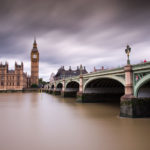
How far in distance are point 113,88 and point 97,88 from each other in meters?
3.30

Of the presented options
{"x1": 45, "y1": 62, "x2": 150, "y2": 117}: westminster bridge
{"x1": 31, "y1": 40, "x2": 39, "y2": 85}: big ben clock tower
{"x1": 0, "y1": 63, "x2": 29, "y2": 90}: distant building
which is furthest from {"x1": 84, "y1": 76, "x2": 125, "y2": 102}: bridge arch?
{"x1": 31, "y1": 40, "x2": 39, "y2": 85}: big ben clock tower

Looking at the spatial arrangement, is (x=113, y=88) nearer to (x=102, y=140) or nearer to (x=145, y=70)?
(x=145, y=70)

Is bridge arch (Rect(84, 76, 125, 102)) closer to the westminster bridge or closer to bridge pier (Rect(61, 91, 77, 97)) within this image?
the westminster bridge

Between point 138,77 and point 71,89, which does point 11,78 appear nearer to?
point 71,89

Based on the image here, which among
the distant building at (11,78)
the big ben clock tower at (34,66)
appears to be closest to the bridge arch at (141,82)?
the distant building at (11,78)

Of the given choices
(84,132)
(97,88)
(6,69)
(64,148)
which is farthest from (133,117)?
(6,69)

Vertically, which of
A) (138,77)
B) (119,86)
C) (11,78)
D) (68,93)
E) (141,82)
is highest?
(11,78)

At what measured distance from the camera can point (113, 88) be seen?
1099 inches

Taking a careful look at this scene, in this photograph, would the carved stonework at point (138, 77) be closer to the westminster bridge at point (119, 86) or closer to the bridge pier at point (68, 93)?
the westminster bridge at point (119, 86)

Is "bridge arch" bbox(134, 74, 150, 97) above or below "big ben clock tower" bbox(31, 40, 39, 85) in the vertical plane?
below

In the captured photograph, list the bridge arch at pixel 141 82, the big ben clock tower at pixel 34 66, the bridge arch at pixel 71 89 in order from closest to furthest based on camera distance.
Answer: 1. the bridge arch at pixel 141 82
2. the bridge arch at pixel 71 89
3. the big ben clock tower at pixel 34 66

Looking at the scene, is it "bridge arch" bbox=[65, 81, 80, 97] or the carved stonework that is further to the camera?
"bridge arch" bbox=[65, 81, 80, 97]

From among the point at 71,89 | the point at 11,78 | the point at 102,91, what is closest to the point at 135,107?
the point at 102,91

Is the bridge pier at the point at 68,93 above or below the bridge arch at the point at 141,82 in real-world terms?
below
